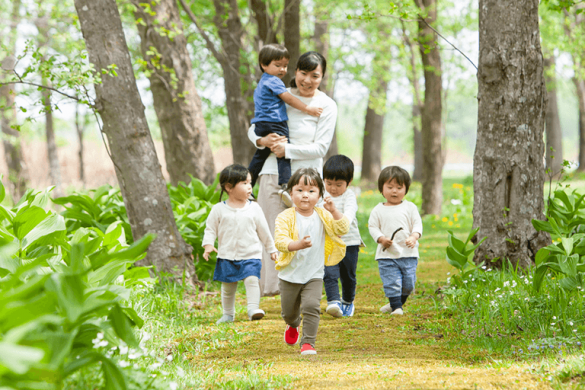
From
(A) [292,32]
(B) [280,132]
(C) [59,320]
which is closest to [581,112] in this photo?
(A) [292,32]

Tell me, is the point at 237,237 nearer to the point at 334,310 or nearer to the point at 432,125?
the point at 334,310

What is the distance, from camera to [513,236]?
15.4 feet

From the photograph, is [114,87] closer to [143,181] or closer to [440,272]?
[143,181]

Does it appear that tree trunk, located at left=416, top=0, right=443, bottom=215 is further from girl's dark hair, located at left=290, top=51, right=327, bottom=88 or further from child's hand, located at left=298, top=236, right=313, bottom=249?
child's hand, located at left=298, top=236, right=313, bottom=249

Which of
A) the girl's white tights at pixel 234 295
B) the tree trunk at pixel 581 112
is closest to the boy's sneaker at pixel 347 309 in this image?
the girl's white tights at pixel 234 295

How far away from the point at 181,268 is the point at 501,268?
314 cm

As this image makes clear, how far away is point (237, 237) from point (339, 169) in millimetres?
1052

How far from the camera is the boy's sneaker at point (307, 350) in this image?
3451mm

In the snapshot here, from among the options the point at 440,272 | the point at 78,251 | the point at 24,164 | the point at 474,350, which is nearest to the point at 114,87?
the point at 78,251

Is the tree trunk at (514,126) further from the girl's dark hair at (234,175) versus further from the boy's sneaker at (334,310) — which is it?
the girl's dark hair at (234,175)

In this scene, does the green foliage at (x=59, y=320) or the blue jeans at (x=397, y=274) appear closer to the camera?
the green foliage at (x=59, y=320)

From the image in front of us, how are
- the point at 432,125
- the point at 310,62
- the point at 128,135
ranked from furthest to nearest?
the point at 432,125, the point at 128,135, the point at 310,62

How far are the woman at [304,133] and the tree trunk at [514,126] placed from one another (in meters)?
1.49

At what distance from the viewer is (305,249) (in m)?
3.55
